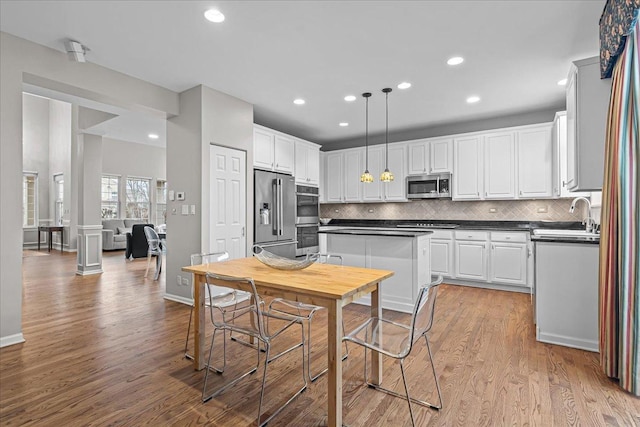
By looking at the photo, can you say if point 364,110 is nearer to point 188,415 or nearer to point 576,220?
point 576,220

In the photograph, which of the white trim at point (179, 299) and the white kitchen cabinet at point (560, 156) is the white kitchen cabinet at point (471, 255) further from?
the white trim at point (179, 299)

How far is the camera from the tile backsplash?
5020 millimetres

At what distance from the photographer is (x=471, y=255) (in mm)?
5082

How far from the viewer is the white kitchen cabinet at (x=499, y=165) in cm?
505

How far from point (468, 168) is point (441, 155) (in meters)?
0.50

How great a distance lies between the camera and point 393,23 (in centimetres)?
271

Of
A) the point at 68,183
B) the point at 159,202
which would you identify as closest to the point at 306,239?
the point at 159,202

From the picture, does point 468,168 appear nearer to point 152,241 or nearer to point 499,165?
point 499,165

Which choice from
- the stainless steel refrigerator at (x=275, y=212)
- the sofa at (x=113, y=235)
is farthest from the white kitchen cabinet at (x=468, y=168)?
the sofa at (x=113, y=235)

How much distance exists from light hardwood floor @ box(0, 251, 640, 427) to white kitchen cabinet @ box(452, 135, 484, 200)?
232 cm

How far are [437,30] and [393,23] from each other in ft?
1.36

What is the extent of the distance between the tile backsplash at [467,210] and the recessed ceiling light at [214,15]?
471 centimetres

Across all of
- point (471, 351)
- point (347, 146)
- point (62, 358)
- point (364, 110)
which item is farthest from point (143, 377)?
point (347, 146)

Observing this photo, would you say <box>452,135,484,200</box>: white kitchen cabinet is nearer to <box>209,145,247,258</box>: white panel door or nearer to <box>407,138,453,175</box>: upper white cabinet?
<box>407,138,453,175</box>: upper white cabinet
